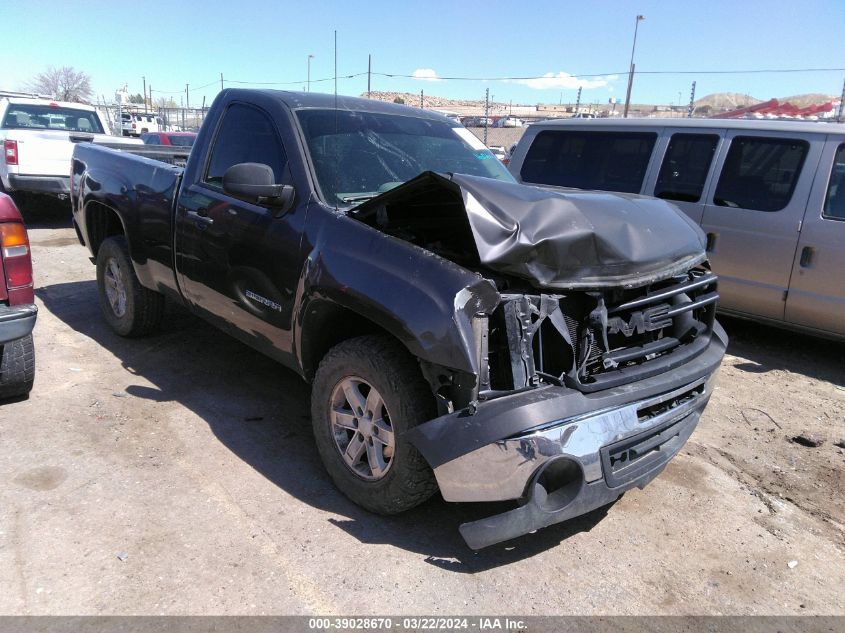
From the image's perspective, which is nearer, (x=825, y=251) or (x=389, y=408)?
(x=389, y=408)

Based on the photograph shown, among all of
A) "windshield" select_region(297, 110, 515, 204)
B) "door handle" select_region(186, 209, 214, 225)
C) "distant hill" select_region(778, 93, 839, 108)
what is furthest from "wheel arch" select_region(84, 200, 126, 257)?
"distant hill" select_region(778, 93, 839, 108)

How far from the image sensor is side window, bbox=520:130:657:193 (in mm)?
6293

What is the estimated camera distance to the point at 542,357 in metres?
2.68

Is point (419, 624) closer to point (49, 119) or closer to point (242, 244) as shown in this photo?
point (242, 244)

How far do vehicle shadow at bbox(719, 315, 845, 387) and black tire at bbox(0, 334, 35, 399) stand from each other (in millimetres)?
5294

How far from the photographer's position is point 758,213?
5.56 m

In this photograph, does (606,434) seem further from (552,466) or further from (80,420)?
(80,420)

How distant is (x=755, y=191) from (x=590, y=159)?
1625 mm

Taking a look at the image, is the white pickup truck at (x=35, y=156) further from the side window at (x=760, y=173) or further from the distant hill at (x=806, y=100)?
the distant hill at (x=806, y=100)

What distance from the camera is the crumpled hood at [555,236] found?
104 inches

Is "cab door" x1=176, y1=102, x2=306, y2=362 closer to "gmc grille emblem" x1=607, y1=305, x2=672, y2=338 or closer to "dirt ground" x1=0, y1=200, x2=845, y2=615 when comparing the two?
"dirt ground" x1=0, y1=200, x2=845, y2=615

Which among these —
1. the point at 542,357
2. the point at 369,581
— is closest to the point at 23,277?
the point at 369,581

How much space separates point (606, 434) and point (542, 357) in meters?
0.40

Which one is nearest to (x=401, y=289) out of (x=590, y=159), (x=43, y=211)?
(x=590, y=159)
